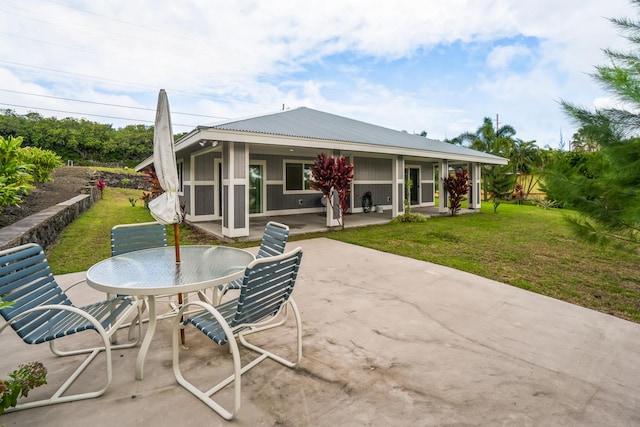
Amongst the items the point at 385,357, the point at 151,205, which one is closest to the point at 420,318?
the point at 385,357

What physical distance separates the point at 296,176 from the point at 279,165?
34.3 inches

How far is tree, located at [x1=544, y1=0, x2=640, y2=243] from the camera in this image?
274cm

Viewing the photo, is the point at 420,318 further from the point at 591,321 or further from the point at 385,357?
the point at 591,321

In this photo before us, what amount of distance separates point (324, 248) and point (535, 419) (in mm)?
4885

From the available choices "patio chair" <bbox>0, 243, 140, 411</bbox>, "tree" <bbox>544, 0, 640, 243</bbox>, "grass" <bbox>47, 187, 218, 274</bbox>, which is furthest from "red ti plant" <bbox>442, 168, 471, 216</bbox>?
"patio chair" <bbox>0, 243, 140, 411</bbox>

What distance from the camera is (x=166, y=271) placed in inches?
97.0

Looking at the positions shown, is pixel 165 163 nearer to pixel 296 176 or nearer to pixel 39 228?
pixel 39 228

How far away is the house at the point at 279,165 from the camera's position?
721cm

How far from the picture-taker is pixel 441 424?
176cm

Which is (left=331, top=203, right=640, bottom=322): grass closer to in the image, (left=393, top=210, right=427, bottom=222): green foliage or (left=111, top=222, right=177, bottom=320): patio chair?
(left=393, top=210, right=427, bottom=222): green foliage

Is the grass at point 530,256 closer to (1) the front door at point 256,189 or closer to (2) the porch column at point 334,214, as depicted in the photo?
(2) the porch column at point 334,214

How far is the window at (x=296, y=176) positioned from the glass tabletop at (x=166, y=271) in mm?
8794

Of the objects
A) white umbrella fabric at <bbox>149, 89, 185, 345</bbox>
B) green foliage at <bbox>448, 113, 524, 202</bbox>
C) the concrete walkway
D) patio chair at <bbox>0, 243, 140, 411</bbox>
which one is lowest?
the concrete walkway

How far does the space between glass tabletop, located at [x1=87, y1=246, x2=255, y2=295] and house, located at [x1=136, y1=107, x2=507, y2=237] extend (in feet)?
13.6
